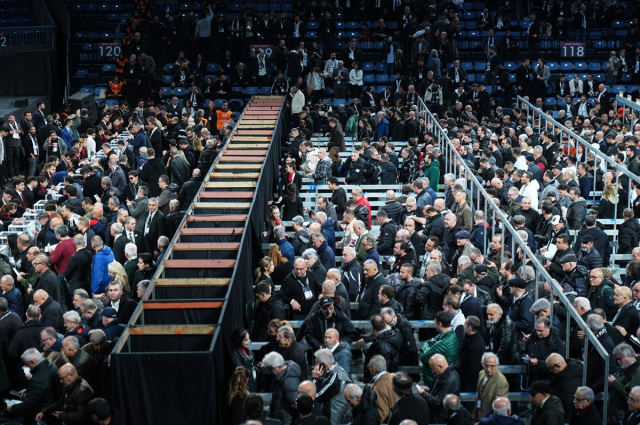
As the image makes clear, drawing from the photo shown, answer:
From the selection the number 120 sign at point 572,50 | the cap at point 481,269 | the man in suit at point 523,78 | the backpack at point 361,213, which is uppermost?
the number 120 sign at point 572,50

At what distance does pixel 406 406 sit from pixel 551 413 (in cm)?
141

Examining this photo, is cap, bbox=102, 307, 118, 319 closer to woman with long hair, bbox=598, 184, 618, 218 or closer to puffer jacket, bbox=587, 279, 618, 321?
puffer jacket, bbox=587, 279, 618, 321

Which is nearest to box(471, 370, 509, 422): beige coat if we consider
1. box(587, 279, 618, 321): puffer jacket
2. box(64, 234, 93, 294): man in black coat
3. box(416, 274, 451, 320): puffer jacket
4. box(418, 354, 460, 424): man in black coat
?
box(418, 354, 460, 424): man in black coat

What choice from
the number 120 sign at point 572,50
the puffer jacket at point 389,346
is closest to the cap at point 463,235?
the puffer jacket at point 389,346

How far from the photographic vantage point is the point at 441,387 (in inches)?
351

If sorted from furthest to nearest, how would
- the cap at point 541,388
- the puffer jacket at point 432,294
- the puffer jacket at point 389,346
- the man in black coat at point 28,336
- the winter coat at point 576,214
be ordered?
1. the winter coat at point 576,214
2. the puffer jacket at point 432,294
3. the man in black coat at point 28,336
4. the puffer jacket at point 389,346
5. the cap at point 541,388

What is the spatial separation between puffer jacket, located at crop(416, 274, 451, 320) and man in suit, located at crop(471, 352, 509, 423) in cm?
217

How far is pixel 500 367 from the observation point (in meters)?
9.88

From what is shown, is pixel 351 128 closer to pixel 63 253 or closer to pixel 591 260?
pixel 63 253

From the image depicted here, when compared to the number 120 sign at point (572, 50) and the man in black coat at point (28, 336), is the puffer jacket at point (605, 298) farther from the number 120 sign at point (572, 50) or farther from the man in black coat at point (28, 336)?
the number 120 sign at point (572, 50)

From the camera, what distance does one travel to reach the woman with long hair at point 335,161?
59.8 ft

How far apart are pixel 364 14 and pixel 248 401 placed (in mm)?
23045

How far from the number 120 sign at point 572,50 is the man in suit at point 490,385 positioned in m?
21.3

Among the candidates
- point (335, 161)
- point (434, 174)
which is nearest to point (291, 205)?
point (335, 161)
